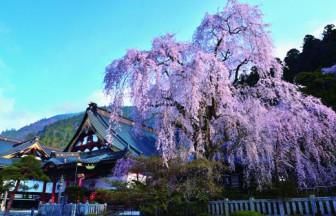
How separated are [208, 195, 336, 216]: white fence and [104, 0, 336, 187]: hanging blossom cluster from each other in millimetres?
1791

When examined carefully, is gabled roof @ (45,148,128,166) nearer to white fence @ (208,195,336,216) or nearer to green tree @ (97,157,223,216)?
green tree @ (97,157,223,216)

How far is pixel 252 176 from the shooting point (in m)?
11.8

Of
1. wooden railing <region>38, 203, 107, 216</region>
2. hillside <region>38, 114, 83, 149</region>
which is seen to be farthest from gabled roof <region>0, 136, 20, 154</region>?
hillside <region>38, 114, 83, 149</region>

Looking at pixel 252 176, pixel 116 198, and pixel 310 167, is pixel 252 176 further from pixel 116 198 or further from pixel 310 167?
pixel 116 198

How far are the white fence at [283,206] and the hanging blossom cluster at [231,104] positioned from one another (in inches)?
70.5

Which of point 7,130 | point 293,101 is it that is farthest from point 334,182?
point 7,130

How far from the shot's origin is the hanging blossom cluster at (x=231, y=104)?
31.1ft

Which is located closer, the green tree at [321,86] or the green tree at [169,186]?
the green tree at [169,186]

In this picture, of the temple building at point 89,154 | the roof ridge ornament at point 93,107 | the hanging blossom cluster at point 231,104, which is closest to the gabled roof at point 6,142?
the temple building at point 89,154

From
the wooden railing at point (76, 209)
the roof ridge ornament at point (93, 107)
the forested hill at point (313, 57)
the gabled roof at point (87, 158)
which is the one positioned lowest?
the wooden railing at point (76, 209)

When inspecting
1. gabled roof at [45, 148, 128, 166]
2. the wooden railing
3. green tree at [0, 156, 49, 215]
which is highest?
gabled roof at [45, 148, 128, 166]

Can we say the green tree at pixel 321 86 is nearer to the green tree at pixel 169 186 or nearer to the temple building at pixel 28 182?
the green tree at pixel 169 186

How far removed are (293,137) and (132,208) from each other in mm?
6339

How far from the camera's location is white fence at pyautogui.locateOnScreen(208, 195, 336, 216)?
7.37 metres
